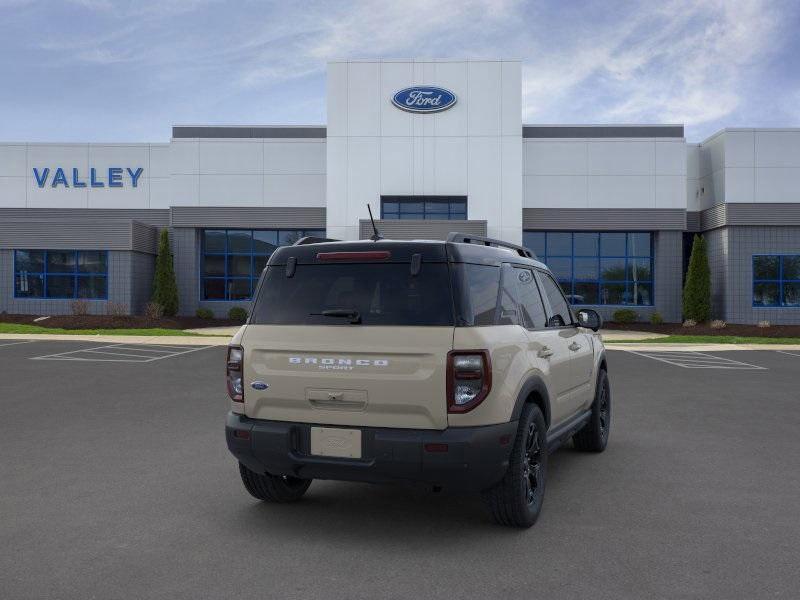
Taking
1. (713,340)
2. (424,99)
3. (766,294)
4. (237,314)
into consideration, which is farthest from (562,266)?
(237,314)

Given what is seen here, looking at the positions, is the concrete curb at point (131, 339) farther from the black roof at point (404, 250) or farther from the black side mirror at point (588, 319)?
the black roof at point (404, 250)

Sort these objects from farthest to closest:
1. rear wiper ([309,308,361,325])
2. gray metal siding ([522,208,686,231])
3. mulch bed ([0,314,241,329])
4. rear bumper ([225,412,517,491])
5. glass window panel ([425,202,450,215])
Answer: gray metal siding ([522,208,686,231])
glass window panel ([425,202,450,215])
mulch bed ([0,314,241,329])
rear wiper ([309,308,361,325])
rear bumper ([225,412,517,491])

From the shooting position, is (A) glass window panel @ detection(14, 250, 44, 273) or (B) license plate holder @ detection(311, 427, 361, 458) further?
(A) glass window panel @ detection(14, 250, 44, 273)

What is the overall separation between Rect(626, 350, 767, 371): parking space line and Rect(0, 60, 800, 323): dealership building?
11.6 metres

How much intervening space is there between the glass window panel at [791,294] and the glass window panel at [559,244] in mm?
8657

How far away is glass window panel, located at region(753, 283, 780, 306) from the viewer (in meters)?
28.6

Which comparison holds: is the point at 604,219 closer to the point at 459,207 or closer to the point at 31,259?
the point at 459,207

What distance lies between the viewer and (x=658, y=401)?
10.1 meters

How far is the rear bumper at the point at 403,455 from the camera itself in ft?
13.6

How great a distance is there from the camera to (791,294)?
28.7 meters

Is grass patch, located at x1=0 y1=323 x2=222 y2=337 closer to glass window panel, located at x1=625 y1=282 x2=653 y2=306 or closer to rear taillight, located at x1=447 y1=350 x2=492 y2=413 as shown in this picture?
glass window panel, located at x1=625 y1=282 x2=653 y2=306

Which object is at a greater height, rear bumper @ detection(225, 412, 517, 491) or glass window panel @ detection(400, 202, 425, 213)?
glass window panel @ detection(400, 202, 425, 213)

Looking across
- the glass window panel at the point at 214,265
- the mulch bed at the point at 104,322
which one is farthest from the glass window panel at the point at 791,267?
the glass window panel at the point at 214,265

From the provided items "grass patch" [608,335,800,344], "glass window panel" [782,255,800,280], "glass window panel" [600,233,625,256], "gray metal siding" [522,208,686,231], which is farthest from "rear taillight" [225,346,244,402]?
"glass window panel" [782,255,800,280]
